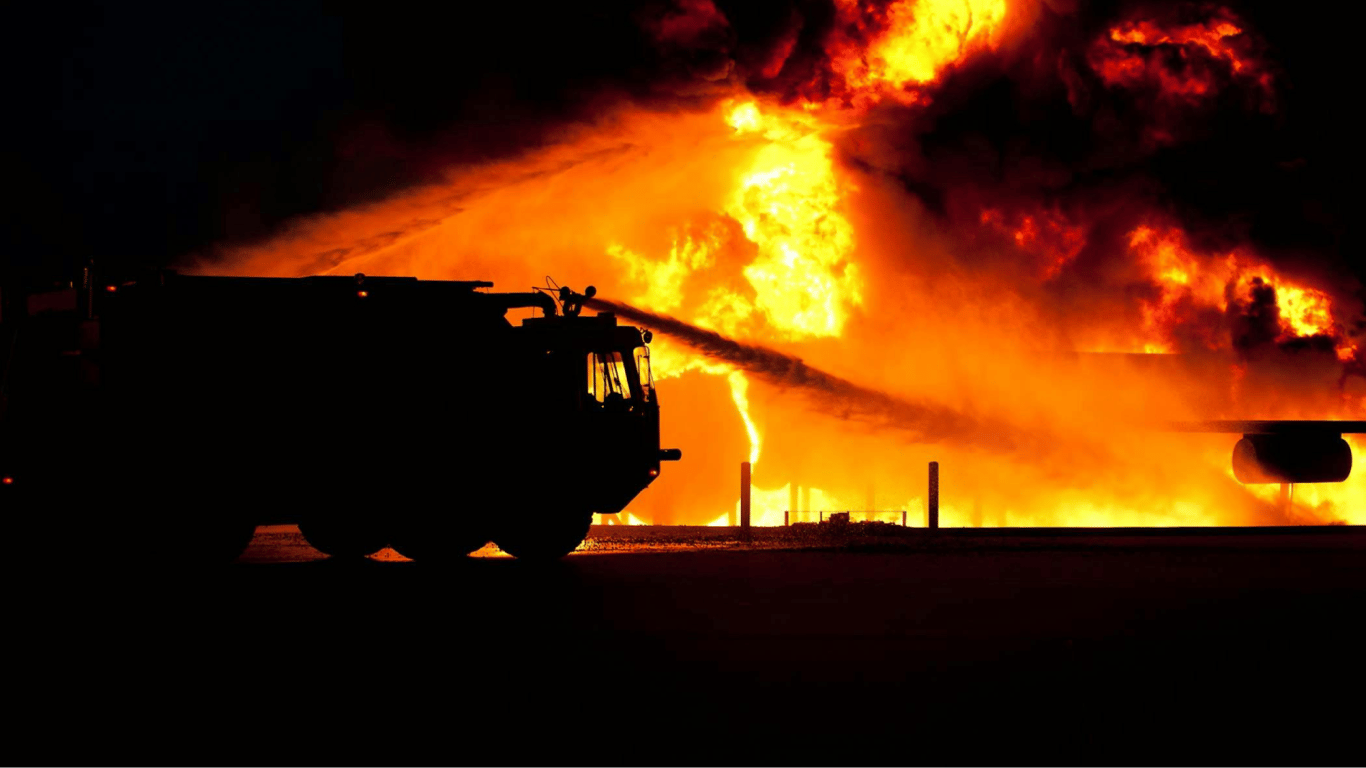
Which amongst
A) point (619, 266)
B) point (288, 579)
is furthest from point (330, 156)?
point (288, 579)

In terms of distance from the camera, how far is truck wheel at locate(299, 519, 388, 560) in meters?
19.9

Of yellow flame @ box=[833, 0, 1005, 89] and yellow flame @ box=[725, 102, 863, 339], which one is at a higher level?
yellow flame @ box=[833, 0, 1005, 89]

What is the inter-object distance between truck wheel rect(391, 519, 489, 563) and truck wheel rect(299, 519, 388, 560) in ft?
1.13

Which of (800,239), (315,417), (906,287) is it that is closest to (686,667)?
(315,417)

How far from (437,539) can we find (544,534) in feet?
5.07

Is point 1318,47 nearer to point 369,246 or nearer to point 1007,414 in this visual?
point 1007,414

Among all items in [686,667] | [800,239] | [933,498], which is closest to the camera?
[686,667]

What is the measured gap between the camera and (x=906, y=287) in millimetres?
39594

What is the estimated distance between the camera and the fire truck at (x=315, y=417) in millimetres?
18516

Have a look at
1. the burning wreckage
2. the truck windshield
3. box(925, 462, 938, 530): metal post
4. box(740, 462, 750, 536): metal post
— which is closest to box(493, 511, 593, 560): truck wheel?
the truck windshield

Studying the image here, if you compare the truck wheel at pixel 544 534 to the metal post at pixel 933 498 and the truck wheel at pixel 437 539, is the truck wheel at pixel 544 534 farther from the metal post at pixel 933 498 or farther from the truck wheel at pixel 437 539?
the metal post at pixel 933 498

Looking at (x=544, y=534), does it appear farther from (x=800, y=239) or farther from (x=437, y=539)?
(x=800, y=239)

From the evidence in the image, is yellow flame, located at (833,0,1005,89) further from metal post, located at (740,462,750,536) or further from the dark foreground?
the dark foreground

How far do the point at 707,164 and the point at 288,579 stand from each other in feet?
77.4
